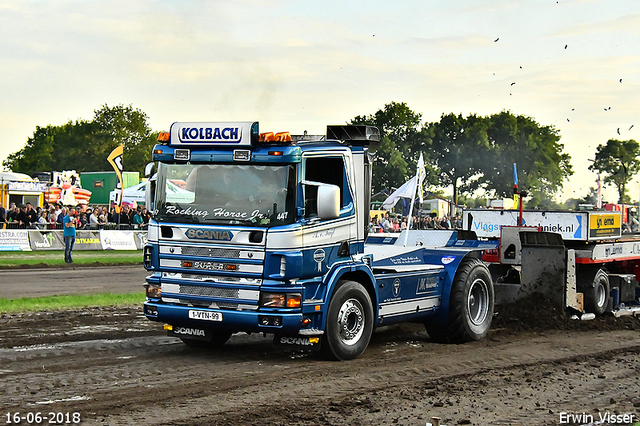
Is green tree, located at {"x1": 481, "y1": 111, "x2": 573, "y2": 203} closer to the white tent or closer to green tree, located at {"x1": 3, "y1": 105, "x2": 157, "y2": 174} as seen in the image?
green tree, located at {"x1": 3, "y1": 105, "x2": 157, "y2": 174}

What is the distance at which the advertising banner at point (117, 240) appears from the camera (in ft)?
100

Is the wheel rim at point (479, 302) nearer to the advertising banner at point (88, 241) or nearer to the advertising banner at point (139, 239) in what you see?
the advertising banner at point (88, 241)

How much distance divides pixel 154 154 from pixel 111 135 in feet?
274

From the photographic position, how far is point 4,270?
21781 mm

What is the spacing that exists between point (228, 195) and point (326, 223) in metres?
1.21

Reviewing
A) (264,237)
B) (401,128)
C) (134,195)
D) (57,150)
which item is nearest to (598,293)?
(264,237)

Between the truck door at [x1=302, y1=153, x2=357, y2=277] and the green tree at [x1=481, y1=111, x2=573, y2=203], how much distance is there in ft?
243

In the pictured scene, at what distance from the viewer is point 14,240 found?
27.6 meters

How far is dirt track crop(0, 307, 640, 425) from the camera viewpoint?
6.54 meters

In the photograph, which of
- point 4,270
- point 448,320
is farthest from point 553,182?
point 448,320

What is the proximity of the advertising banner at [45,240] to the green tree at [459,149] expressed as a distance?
196 ft

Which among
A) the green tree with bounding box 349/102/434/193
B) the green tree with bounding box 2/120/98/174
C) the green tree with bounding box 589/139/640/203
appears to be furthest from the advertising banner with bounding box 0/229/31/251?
the green tree with bounding box 2/120/98/174

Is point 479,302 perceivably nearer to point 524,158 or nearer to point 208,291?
point 208,291

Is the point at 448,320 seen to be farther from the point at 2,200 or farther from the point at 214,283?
the point at 2,200
